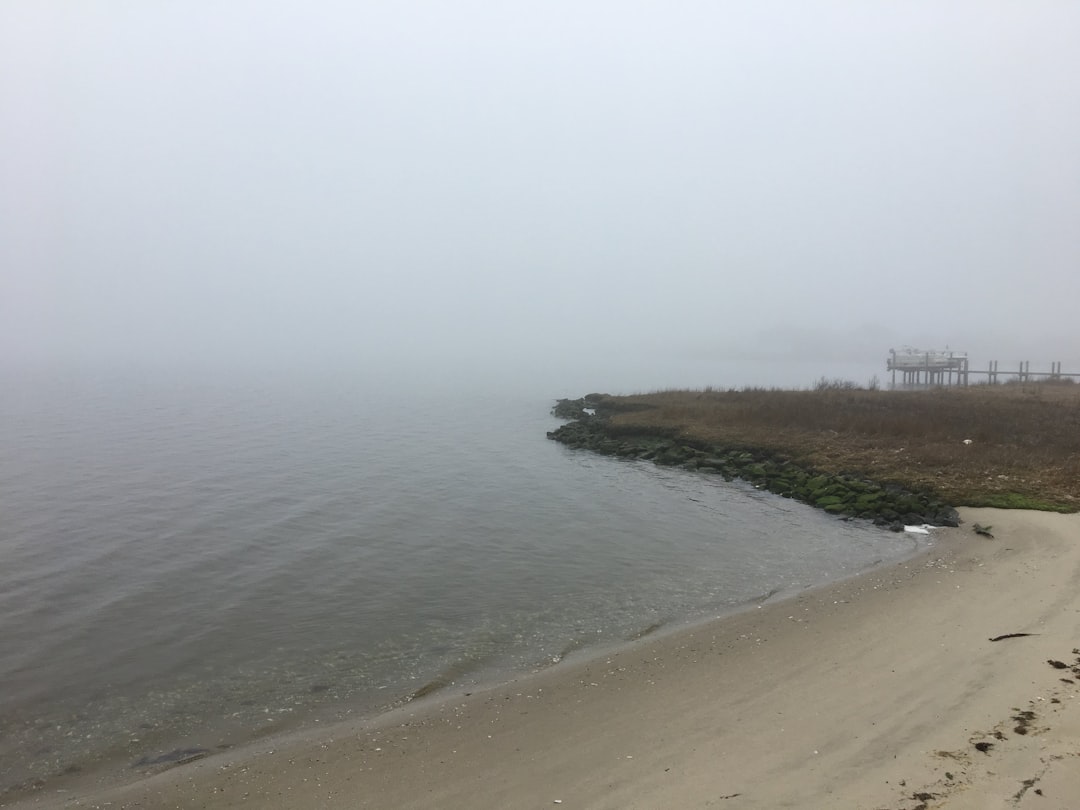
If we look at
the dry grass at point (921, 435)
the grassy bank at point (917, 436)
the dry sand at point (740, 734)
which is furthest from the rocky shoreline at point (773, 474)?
the dry sand at point (740, 734)

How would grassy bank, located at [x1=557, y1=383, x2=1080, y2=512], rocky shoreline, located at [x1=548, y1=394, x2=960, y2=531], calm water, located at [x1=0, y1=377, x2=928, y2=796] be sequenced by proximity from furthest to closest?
grassy bank, located at [x1=557, y1=383, x2=1080, y2=512] → rocky shoreline, located at [x1=548, y1=394, x2=960, y2=531] → calm water, located at [x1=0, y1=377, x2=928, y2=796]

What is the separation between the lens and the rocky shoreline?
57.9 ft

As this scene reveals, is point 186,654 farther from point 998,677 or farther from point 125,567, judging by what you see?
point 998,677

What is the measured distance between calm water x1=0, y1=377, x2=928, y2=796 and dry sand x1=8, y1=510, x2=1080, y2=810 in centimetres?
120

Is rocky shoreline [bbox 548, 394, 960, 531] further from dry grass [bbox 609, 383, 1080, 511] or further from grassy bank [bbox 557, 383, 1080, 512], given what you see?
dry grass [bbox 609, 383, 1080, 511]

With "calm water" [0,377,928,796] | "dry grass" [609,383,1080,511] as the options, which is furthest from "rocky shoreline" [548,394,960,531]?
"calm water" [0,377,928,796]

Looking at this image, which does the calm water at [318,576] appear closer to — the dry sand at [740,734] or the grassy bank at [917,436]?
the dry sand at [740,734]

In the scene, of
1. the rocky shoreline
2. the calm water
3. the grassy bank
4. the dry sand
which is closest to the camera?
the dry sand

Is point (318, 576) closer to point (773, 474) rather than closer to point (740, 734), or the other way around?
point (740, 734)

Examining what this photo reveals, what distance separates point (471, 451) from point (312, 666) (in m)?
25.6

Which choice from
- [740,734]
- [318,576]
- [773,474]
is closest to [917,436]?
[773,474]

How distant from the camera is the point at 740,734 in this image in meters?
6.50

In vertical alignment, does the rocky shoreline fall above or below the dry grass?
below

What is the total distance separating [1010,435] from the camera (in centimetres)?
2455
